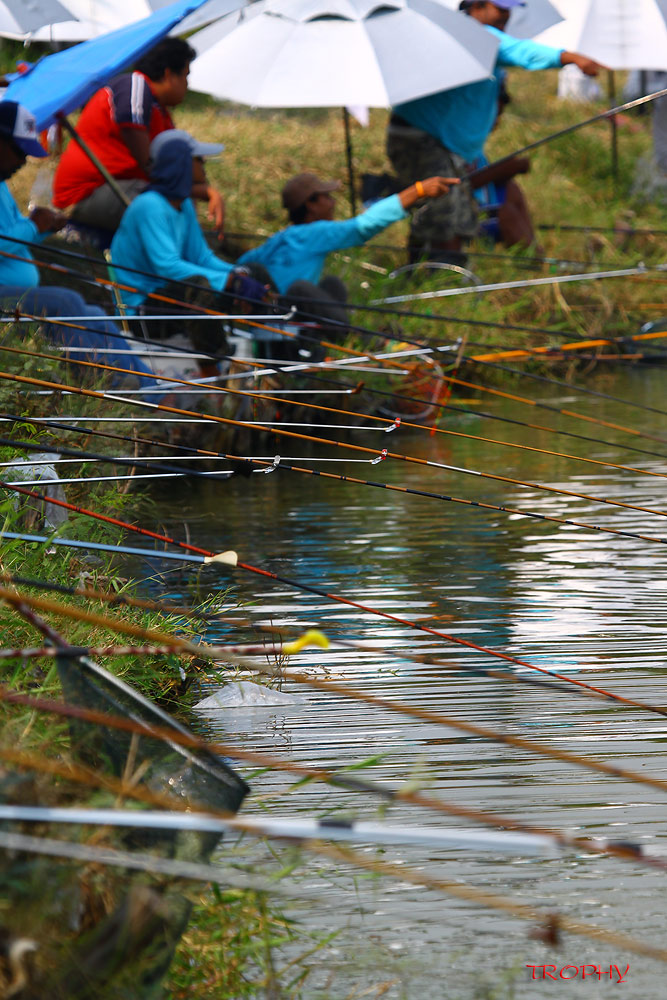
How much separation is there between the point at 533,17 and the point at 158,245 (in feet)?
16.9

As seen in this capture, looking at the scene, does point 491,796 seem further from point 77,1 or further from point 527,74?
point 527,74

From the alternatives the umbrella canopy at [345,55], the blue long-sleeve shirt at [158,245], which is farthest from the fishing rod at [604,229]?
the blue long-sleeve shirt at [158,245]

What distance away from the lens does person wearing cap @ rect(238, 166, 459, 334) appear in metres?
8.02

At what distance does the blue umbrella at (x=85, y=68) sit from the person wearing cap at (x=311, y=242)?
1.19 m

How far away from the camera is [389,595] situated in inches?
197

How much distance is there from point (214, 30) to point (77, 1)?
996 mm

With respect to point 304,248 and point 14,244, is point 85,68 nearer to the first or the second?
point 14,244

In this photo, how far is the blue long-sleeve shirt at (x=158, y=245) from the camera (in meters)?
7.45

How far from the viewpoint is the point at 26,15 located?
7859mm

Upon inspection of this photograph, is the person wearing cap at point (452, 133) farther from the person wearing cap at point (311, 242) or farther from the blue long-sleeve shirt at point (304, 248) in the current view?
the blue long-sleeve shirt at point (304, 248)

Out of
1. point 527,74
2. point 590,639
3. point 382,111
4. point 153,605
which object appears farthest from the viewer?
point 527,74

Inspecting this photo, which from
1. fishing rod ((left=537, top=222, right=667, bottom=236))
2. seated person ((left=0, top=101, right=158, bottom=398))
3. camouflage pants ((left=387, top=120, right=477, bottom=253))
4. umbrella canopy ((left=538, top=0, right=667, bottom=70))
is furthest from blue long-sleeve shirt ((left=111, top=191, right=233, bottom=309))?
umbrella canopy ((left=538, top=0, right=667, bottom=70))

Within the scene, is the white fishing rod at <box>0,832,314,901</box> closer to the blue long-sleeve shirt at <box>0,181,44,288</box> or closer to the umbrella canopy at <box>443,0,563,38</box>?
the blue long-sleeve shirt at <box>0,181,44,288</box>

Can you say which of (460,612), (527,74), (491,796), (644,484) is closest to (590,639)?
(460,612)
